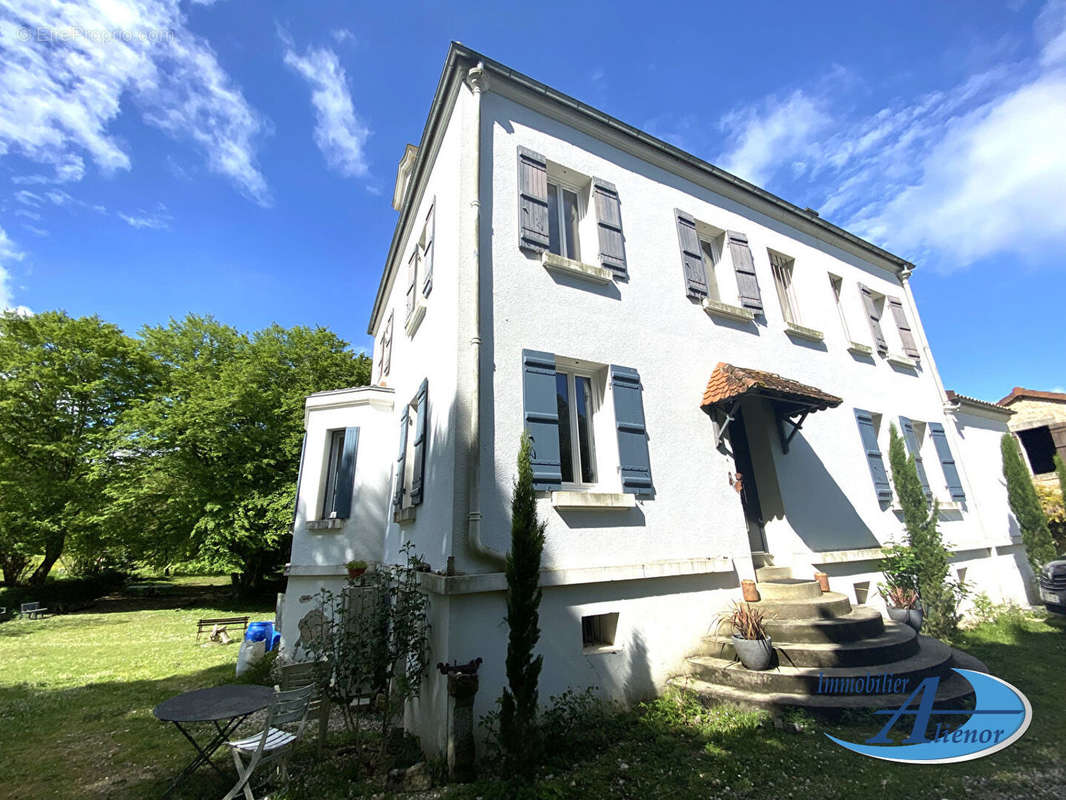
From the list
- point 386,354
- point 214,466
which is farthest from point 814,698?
point 214,466

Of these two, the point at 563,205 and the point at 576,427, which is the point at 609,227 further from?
the point at 576,427

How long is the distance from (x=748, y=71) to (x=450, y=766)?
10354mm

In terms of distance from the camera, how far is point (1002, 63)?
748 centimetres

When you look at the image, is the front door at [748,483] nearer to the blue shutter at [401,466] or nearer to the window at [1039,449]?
the blue shutter at [401,466]

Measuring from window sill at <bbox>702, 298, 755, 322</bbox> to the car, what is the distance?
7.84 meters

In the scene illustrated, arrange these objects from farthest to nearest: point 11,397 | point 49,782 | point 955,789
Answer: point 11,397 → point 49,782 → point 955,789

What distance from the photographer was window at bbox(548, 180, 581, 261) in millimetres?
6758

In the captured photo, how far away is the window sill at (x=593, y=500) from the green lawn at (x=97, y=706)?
3.94 metres

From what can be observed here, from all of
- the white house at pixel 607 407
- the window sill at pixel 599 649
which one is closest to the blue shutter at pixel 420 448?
the white house at pixel 607 407

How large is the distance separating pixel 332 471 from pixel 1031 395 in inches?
807

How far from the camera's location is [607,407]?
5938 millimetres

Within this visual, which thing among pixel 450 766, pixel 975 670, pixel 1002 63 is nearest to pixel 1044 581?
pixel 975 670

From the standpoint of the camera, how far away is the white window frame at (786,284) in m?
9.19

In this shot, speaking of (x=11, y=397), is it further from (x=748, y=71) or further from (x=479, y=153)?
(x=748, y=71)
